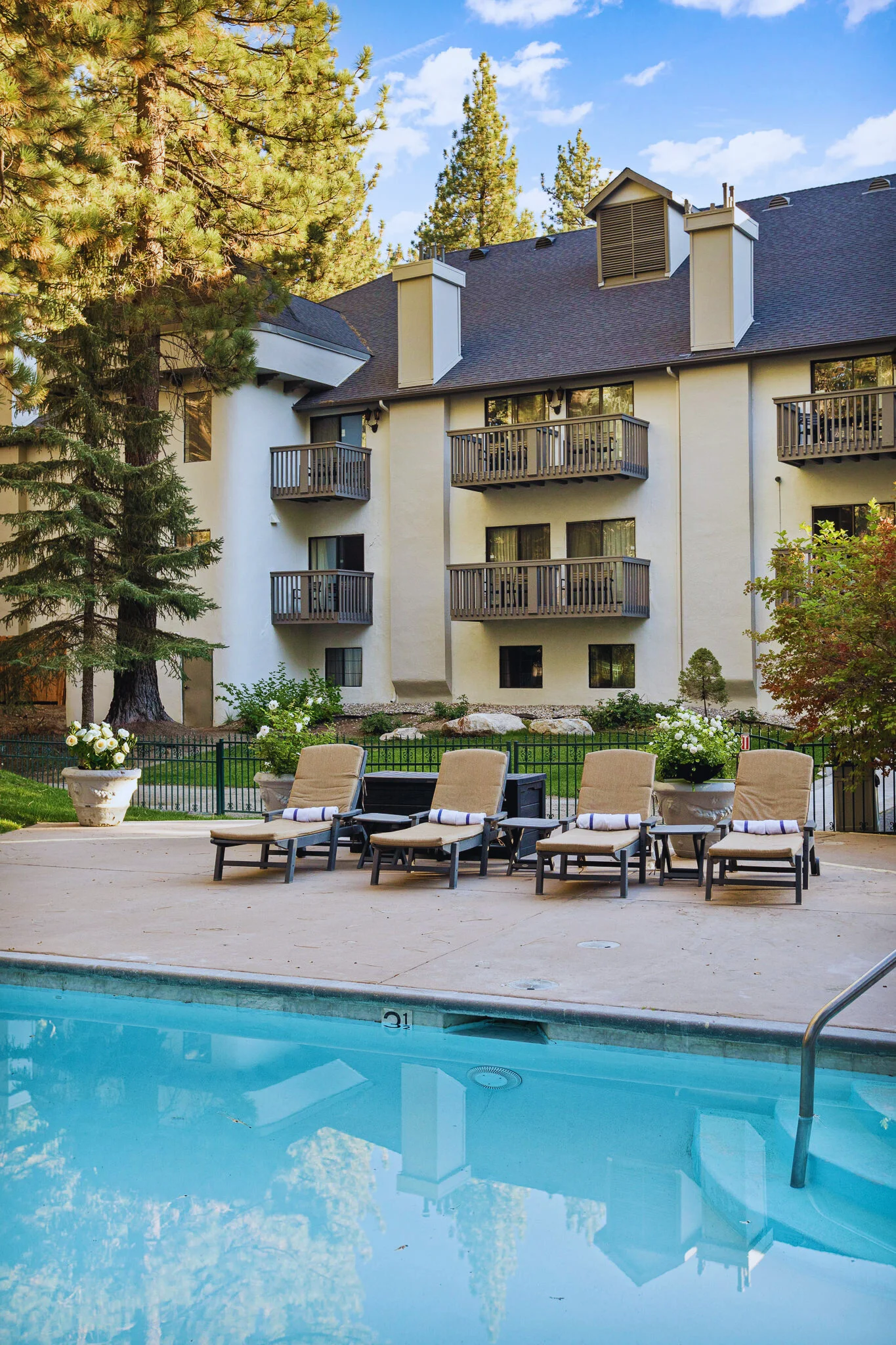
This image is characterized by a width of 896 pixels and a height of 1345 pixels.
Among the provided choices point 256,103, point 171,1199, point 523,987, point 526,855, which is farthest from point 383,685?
point 171,1199

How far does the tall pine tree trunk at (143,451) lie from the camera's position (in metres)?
25.9

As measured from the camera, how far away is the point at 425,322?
30469mm

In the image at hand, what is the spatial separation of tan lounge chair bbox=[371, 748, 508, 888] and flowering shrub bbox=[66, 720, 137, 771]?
212 inches

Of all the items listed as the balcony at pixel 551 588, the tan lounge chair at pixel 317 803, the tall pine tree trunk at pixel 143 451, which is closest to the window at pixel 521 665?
the balcony at pixel 551 588

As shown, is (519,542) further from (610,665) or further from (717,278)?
(717,278)

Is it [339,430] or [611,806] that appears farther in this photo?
[339,430]

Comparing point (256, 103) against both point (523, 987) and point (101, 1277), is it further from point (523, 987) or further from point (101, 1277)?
point (101, 1277)

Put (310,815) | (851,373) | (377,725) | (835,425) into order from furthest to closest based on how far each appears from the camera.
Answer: (377,725) → (851,373) → (835,425) → (310,815)

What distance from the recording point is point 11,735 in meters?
30.1

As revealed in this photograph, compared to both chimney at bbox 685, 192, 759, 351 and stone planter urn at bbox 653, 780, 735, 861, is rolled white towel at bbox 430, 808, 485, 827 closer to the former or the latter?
stone planter urn at bbox 653, 780, 735, 861

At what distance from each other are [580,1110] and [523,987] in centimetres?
119

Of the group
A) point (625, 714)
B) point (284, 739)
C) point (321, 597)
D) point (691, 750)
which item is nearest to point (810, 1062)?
point (691, 750)

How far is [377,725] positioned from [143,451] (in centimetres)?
785

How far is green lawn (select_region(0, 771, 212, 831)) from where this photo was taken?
1744cm
